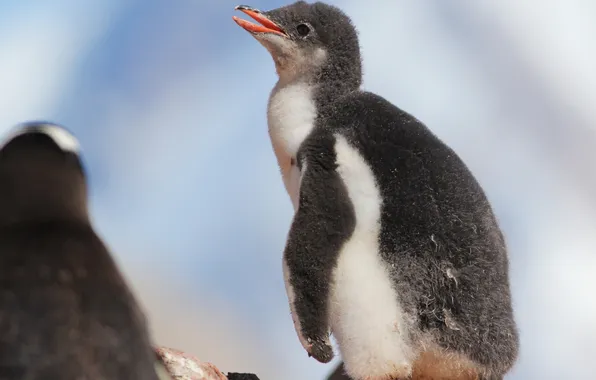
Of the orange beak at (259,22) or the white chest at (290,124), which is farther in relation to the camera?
the orange beak at (259,22)

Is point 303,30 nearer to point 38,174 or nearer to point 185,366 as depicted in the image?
point 185,366

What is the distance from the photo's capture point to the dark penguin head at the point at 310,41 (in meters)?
2.69

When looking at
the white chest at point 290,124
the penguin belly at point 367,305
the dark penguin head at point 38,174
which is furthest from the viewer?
the white chest at point 290,124

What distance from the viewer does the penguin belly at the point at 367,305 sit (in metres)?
2.31

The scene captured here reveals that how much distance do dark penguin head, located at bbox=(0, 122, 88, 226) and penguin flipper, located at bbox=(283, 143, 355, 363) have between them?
35.1 inches

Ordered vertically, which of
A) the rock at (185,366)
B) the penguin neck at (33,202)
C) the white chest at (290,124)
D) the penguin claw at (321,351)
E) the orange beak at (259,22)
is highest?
the orange beak at (259,22)

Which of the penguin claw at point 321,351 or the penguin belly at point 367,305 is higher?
the penguin belly at point 367,305

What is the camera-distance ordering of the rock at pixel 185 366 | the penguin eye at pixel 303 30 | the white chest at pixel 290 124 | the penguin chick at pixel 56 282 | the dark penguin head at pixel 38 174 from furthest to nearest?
the penguin eye at pixel 303 30
the white chest at pixel 290 124
the rock at pixel 185 366
the dark penguin head at pixel 38 174
the penguin chick at pixel 56 282

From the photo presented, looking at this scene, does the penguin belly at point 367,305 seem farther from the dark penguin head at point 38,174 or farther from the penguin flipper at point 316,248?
the dark penguin head at point 38,174

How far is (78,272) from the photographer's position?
58.3 inches

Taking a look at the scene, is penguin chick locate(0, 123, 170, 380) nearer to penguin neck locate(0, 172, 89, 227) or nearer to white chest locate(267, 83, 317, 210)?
penguin neck locate(0, 172, 89, 227)

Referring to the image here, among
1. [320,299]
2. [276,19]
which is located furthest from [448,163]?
[276,19]

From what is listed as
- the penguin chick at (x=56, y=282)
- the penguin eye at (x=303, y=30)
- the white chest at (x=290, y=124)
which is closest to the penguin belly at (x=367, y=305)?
the white chest at (x=290, y=124)

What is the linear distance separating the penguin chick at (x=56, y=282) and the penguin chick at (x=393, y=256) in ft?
2.91
